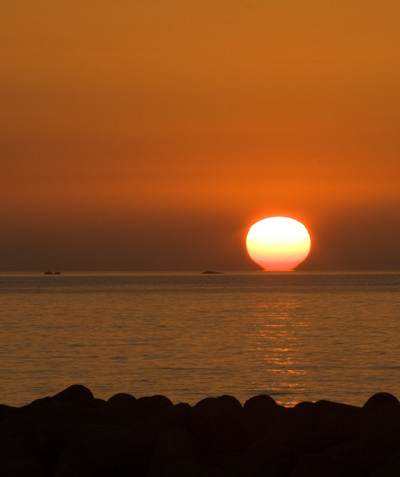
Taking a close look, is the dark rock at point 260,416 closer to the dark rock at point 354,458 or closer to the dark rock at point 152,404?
the dark rock at point 152,404

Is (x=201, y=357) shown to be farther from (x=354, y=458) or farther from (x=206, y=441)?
(x=354, y=458)

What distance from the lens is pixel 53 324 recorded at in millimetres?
46125

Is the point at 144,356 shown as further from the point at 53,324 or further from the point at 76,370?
the point at 53,324

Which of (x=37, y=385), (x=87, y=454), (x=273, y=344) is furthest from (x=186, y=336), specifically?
(x=87, y=454)

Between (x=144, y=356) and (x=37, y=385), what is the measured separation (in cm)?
788

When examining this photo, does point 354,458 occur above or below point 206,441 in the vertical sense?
below

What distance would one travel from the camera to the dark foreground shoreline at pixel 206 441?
25.6 ft

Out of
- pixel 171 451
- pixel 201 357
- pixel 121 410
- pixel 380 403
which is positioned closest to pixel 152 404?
pixel 121 410

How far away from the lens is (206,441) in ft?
32.4

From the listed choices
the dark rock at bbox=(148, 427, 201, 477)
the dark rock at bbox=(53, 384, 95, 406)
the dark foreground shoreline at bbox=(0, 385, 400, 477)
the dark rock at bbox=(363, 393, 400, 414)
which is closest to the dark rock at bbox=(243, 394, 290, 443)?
the dark foreground shoreline at bbox=(0, 385, 400, 477)

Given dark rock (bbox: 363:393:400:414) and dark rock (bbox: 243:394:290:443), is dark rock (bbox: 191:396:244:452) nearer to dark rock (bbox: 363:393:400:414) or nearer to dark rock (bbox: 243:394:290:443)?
dark rock (bbox: 243:394:290:443)

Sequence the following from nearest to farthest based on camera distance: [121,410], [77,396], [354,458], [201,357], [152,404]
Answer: [354,458]
[121,410]
[152,404]
[77,396]
[201,357]

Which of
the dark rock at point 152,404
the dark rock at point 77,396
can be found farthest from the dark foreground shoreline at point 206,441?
→ the dark rock at point 77,396

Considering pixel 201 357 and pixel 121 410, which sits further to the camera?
pixel 201 357
